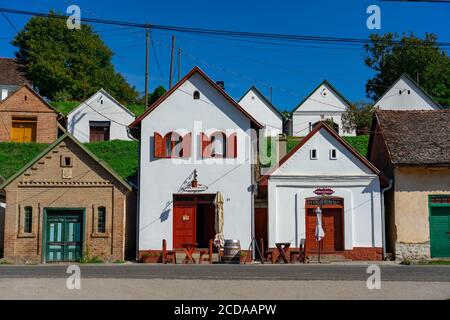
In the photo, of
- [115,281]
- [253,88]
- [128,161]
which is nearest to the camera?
[115,281]

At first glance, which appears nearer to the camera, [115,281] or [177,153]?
[115,281]

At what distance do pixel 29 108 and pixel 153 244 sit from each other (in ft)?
72.7

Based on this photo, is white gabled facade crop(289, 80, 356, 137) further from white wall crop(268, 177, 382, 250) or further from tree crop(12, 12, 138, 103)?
white wall crop(268, 177, 382, 250)

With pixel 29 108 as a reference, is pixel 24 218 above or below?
below

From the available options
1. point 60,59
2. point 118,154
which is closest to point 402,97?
point 118,154

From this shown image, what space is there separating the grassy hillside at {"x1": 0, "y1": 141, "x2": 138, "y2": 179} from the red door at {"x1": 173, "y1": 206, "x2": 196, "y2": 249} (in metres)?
13.8

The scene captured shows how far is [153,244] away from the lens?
27.0 meters

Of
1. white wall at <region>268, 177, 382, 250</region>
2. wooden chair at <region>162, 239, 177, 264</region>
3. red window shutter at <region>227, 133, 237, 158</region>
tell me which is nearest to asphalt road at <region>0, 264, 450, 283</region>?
wooden chair at <region>162, 239, 177, 264</region>

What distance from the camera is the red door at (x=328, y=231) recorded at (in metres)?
27.0

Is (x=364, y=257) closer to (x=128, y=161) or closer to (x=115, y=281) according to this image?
(x=115, y=281)

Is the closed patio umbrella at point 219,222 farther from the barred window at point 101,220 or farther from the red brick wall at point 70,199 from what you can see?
the barred window at point 101,220

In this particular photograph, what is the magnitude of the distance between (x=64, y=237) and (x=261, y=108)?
29.7 meters

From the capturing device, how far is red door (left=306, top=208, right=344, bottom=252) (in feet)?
88.6

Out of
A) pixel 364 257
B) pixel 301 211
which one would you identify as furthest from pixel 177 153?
pixel 364 257
